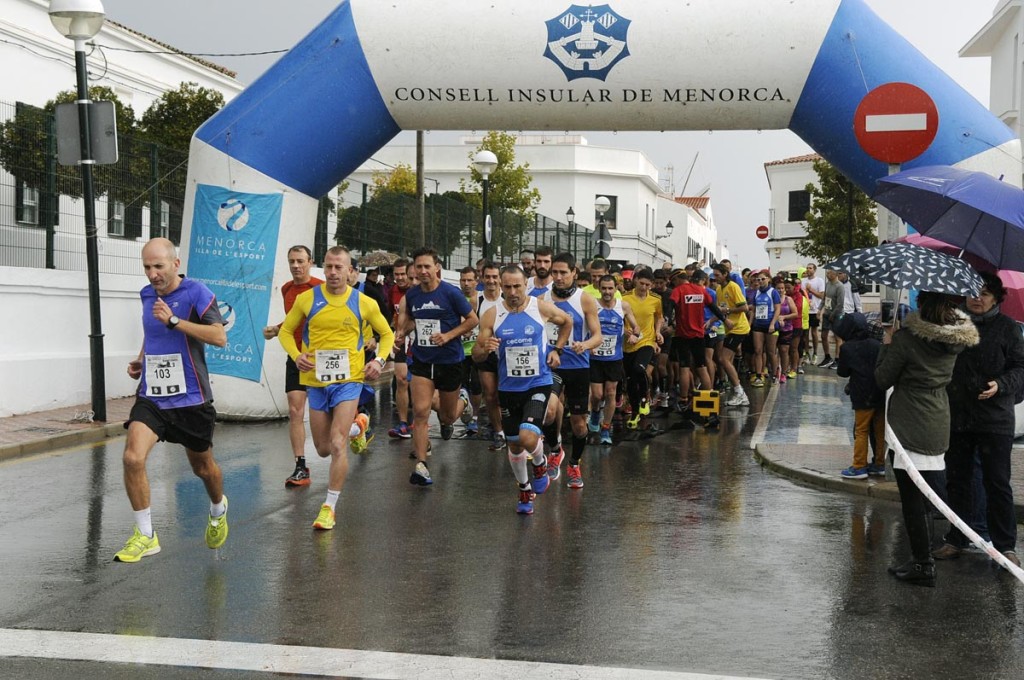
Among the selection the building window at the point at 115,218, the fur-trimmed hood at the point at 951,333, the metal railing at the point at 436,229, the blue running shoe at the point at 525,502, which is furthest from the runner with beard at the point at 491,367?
the metal railing at the point at 436,229

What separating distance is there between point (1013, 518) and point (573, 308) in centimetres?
431

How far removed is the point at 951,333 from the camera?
21.9 feet

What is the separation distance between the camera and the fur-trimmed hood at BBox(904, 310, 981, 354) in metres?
6.69

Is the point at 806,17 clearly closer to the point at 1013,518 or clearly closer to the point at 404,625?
the point at 1013,518

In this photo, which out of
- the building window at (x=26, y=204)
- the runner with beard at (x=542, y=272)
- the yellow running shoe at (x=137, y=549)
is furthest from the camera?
the building window at (x=26, y=204)

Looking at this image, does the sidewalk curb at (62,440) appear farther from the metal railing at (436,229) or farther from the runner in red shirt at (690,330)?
the runner in red shirt at (690,330)

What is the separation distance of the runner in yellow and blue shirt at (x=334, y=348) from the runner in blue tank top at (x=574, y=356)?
1.87m

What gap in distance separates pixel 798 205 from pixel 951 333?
64442 mm

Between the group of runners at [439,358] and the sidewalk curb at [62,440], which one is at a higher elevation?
the group of runners at [439,358]

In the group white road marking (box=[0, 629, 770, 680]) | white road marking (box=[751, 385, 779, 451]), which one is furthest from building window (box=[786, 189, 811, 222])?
white road marking (box=[0, 629, 770, 680])

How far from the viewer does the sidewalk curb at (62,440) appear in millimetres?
11039

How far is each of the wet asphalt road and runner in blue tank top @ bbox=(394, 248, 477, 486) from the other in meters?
0.83

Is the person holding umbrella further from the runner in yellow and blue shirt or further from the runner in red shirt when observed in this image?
the runner in red shirt

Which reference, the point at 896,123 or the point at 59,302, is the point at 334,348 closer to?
the point at 896,123
